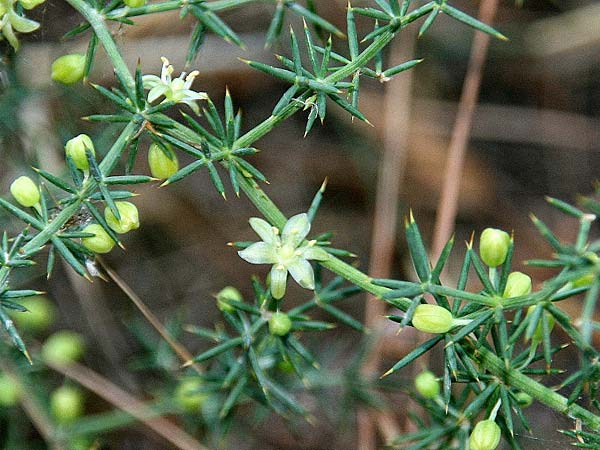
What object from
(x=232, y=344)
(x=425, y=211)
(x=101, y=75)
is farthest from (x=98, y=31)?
(x=425, y=211)

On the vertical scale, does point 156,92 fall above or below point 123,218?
above

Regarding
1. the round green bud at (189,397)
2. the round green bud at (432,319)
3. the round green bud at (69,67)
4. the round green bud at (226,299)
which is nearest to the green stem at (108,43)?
the round green bud at (69,67)

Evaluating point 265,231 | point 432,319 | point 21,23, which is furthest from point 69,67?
point 432,319

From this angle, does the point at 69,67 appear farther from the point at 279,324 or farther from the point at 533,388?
the point at 533,388

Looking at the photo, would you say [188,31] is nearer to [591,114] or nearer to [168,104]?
[168,104]

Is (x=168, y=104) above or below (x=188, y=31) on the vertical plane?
A: above

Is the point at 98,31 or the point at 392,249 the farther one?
the point at 392,249

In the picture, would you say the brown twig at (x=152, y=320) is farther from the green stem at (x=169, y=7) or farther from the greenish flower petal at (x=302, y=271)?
the green stem at (x=169, y=7)
